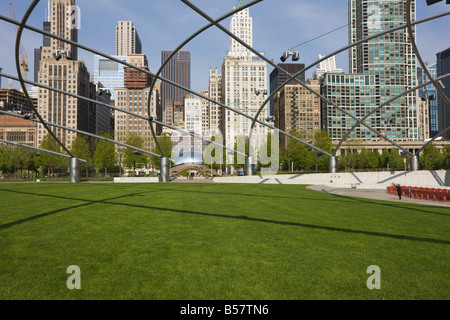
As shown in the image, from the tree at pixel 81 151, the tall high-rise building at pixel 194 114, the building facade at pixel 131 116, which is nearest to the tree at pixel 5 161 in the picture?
the tree at pixel 81 151

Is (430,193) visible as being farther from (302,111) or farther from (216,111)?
(216,111)

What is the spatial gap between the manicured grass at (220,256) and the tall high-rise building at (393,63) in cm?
17091

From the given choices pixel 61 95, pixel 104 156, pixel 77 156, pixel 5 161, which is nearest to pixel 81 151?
pixel 77 156

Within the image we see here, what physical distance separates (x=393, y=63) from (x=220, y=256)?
210m

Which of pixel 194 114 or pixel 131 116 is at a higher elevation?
pixel 194 114

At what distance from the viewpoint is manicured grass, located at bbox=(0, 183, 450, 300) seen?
4.62 m

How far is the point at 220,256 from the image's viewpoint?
6.29 meters

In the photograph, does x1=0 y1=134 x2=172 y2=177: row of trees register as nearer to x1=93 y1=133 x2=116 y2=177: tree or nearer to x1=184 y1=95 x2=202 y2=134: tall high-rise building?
x1=93 y1=133 x2=116 y2=177: tree

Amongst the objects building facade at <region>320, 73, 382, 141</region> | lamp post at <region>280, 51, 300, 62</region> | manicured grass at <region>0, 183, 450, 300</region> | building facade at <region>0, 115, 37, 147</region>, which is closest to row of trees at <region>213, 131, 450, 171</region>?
lamp post at <region>280, 51, 300, 62</region>

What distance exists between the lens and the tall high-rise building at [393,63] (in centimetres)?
15650

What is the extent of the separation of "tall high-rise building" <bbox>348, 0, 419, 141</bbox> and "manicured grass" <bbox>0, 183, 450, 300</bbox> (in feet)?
561

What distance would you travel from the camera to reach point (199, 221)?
1019cm
